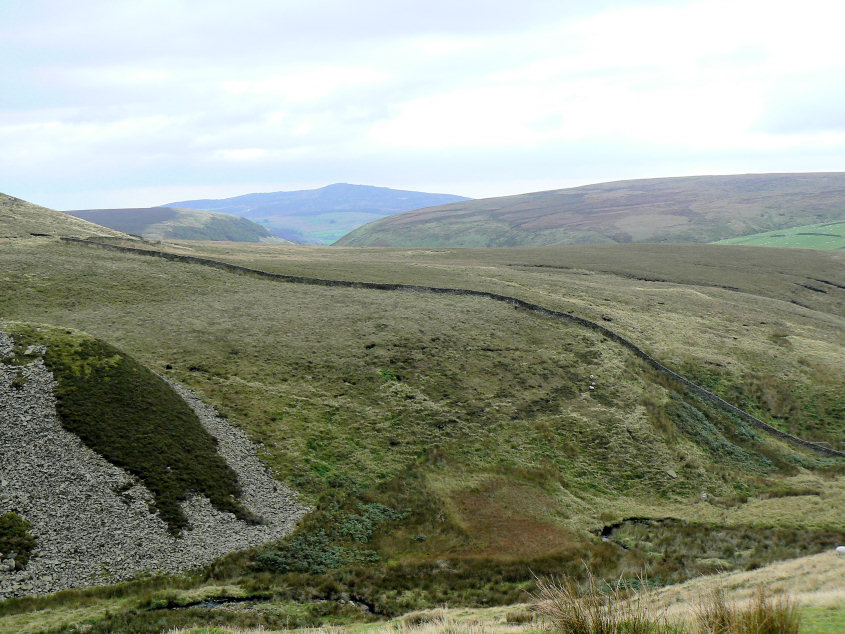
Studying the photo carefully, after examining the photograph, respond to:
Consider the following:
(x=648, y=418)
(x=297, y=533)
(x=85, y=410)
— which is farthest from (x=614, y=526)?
(x=85, y=410)

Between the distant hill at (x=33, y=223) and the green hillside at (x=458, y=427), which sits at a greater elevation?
the distant hill at (x=33, y=223)

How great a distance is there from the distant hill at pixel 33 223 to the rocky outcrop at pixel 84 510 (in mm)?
56343

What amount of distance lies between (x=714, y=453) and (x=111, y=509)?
41.2m

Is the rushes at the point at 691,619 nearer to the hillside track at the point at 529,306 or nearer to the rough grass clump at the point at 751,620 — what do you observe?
the rough grass clump at the point at 751,620

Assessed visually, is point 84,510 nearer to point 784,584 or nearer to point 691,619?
point 691,619

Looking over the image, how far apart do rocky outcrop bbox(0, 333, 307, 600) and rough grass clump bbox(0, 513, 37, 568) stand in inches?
9.7

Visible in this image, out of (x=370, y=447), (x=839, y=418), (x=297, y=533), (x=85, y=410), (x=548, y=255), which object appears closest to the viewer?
(x=297, y=533)

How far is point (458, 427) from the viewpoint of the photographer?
41500mm

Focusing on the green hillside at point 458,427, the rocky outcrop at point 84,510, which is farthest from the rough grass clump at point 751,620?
the rocky outcrop at point 84,510

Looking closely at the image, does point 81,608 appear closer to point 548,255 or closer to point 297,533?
point 297,533

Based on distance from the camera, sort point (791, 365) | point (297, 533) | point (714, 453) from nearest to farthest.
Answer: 1. point (297, 533)
2. point (714, 453)
3. point (791, 365)

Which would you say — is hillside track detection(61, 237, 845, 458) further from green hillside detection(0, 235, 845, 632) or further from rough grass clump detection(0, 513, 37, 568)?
rough grass clump detection(0, 513, 37, 568)

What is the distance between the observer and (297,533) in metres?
29.0

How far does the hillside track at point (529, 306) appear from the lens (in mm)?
48781
